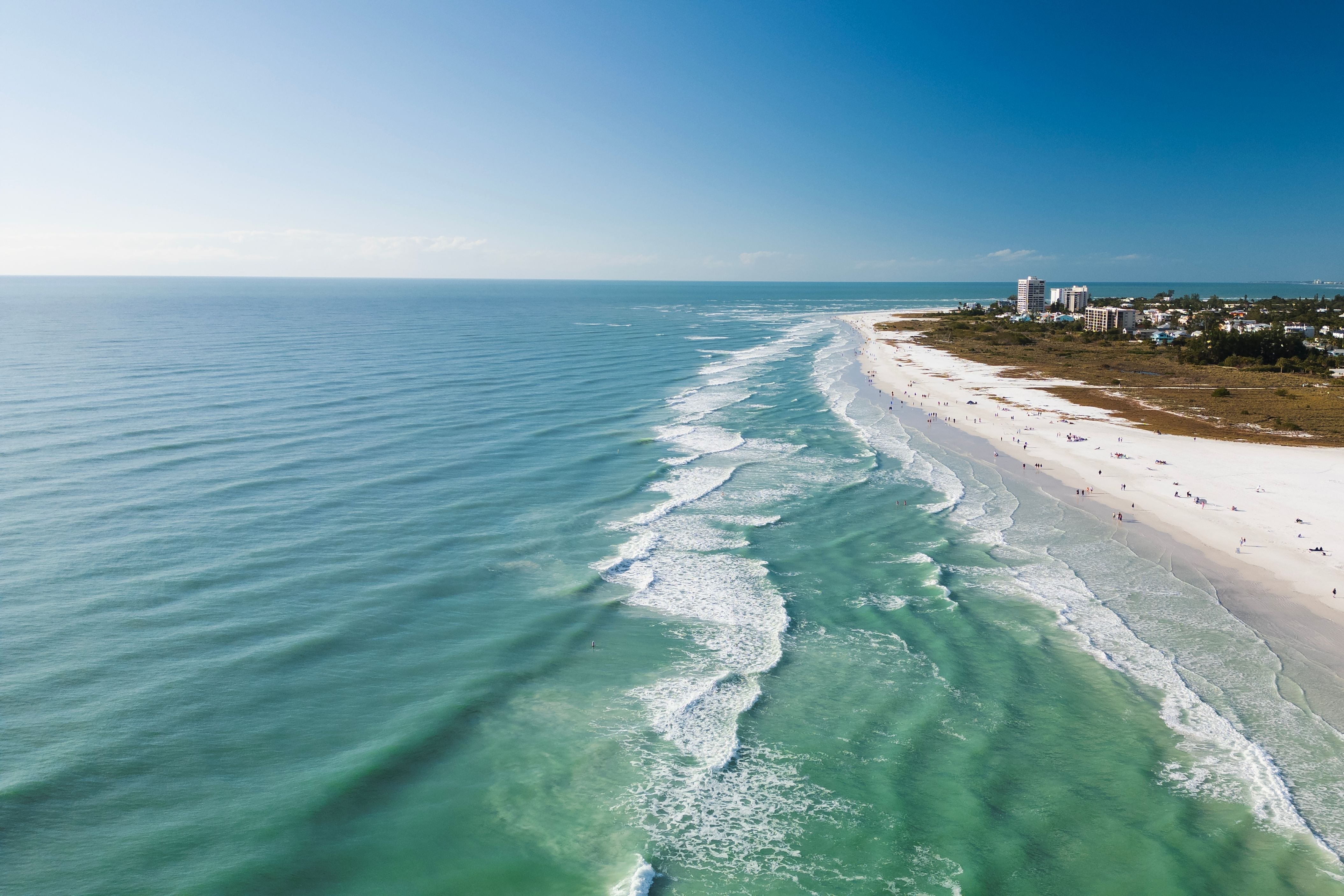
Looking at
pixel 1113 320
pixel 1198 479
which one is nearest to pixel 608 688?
pixel 1198 479

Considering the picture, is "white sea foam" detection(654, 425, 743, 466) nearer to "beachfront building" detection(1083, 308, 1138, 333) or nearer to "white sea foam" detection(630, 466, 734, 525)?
"white sea foam" detection(630, 466, 734, 525)

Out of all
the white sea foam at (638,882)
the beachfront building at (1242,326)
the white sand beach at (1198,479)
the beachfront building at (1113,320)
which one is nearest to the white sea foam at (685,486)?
the white sand beach at (1198,479)

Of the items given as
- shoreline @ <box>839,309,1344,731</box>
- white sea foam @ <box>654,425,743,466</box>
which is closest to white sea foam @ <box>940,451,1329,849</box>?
shoreline @ <box>839,309,1344,731</box>

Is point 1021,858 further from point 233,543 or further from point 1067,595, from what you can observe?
point 233,543

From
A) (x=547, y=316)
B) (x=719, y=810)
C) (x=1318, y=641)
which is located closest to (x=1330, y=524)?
(x=1318, y=641)

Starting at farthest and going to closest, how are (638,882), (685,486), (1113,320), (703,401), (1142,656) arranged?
(1113,320)
(703,401)
(685,486)
(1142,656)
(638,882)

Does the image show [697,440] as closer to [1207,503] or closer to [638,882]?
[1207,503]
